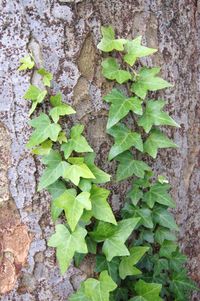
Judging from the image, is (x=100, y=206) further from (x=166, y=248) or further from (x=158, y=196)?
(x=166, y=248)

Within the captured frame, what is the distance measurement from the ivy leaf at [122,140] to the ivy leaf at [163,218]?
233 mm

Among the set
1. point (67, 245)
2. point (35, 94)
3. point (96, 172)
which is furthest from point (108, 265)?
point (35, 94)

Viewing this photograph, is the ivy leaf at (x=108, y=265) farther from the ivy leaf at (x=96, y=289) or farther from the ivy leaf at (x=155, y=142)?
the ivy leaf at (x=155, y=142)

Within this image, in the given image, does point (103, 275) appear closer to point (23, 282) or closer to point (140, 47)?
point (23, 282)

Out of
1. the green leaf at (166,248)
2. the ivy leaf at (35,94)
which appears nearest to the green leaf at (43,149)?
the ivy leaf at (35,94)

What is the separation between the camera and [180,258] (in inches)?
58.6

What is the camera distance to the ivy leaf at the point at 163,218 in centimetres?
141

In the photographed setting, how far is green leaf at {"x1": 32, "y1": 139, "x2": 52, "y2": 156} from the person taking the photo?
121 cm

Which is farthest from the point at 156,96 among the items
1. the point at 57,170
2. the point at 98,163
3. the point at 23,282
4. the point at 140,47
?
the point at 23,282

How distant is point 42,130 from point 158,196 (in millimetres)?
442

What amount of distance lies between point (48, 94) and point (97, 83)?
0.15 meters

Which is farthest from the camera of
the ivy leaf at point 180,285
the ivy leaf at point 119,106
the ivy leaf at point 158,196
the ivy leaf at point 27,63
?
the ivy leaf at point 180,285

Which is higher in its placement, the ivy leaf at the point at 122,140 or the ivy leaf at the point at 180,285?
the ivy leaf at the point at 122,140

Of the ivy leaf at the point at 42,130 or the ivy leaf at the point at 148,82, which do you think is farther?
the ivy leaf at the point at 148,82
